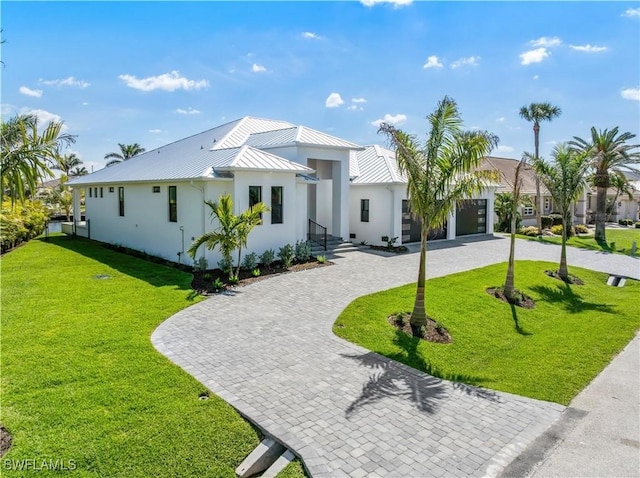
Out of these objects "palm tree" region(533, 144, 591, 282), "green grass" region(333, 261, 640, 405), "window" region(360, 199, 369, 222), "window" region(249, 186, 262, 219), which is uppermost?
"palm tree" region(533, 144, 591, 282)

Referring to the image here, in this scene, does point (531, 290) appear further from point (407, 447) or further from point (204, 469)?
point (204, 469)

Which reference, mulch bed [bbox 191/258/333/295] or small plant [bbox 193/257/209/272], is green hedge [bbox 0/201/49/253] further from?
mulch bed [bbox 191/258/333/295]

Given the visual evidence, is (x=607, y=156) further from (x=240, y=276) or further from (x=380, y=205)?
(x=240, y=276)

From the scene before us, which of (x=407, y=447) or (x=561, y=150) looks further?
(x=561, y=150)

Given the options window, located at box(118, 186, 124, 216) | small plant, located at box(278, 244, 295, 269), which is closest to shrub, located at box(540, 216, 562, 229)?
small plant, located at box(278, 244, 295, 269)

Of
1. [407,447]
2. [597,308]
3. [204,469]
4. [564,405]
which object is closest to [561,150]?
[597,308]

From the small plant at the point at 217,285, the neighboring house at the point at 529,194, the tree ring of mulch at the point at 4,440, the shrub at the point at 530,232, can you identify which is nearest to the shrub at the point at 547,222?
the neighboring house at the point at 529,194

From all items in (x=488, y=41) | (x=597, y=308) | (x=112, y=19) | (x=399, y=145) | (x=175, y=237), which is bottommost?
(x=597, y=308)
